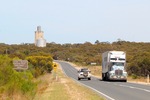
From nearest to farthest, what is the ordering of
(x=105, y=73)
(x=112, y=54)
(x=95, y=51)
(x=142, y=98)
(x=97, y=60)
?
(x=142, y=98) → (x=112, y=54) → (x=105, y=73) → (x=97, y=60) → (x=95, y=51)

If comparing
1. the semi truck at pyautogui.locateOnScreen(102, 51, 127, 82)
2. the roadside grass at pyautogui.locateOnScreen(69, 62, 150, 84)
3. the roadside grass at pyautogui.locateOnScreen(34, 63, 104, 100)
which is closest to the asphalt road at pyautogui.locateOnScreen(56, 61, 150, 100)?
the roadside grass at pyautogui.locateOnScreen(34, 63, 104, 100)

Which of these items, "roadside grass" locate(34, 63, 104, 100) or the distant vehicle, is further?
the distant vehicle

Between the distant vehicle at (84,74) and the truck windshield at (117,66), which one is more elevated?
the truck windshield at (117,66)

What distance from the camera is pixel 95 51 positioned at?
188 meters

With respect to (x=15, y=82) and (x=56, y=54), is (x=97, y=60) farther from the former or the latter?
(x=15, y=82)

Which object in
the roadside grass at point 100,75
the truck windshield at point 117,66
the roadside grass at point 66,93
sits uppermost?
the truck windshield at point 117,66

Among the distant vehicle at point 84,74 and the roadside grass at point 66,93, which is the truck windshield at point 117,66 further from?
the roadside grass at point 66,93

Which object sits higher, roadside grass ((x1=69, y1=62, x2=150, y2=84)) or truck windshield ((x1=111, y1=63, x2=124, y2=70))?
truck windshield ((x1=111, y1=63, x2=124, y2=70))

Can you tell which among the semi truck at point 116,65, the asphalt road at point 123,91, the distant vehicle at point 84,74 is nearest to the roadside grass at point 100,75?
the semi truck at point 116,65

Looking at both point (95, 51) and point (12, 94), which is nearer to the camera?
point (12, 94)

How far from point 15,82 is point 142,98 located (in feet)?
23.9

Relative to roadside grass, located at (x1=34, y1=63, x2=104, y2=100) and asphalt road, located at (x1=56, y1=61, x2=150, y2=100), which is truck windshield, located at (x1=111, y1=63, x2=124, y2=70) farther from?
roadside grass, located at (x1=34, y1=63, x2=104, y2=100)

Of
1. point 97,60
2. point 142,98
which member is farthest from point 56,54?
point 142,98

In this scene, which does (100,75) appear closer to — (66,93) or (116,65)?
(116,65)
